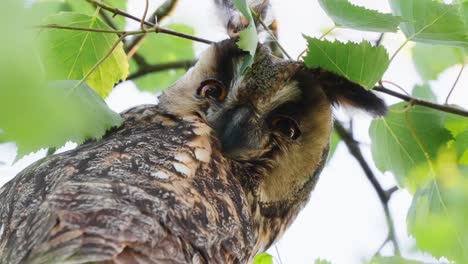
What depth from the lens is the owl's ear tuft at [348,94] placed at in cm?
271

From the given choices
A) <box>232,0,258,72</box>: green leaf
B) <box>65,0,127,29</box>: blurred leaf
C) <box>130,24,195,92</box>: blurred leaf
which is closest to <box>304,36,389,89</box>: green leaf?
<box>232,0,258,72</box>: green leaf

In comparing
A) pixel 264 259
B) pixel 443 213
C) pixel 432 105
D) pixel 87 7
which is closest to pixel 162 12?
pixel 87 7

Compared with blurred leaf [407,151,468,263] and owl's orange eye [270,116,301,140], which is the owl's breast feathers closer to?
owl's orange eye [270,116,301,140]

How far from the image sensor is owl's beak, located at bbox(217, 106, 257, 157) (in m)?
2.45

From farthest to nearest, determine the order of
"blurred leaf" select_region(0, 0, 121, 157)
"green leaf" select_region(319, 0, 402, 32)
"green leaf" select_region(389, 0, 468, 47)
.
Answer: "green leaf" select_region(389, 0, 468, 47), "green leaf" select_region(319, 0, 402, 32), "blurred leaf" select_region(0, 0, 121, 157)

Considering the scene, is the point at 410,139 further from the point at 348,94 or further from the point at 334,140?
the point at 334,140

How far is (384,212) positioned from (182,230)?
1.96 meters

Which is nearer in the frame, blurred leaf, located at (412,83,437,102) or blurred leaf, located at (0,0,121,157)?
blurred leaf, located at (0,0,121,157)

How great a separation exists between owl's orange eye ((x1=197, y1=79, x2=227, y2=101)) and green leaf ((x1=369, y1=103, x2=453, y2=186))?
0.65 metres

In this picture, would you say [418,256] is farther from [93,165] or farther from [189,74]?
[189,74]

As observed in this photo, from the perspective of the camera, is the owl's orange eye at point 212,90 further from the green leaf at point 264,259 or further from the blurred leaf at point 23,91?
the blurred leaf at point 23,91

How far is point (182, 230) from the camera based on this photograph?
5.54ft

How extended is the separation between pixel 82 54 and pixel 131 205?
0.93 m

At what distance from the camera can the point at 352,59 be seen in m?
2.10
